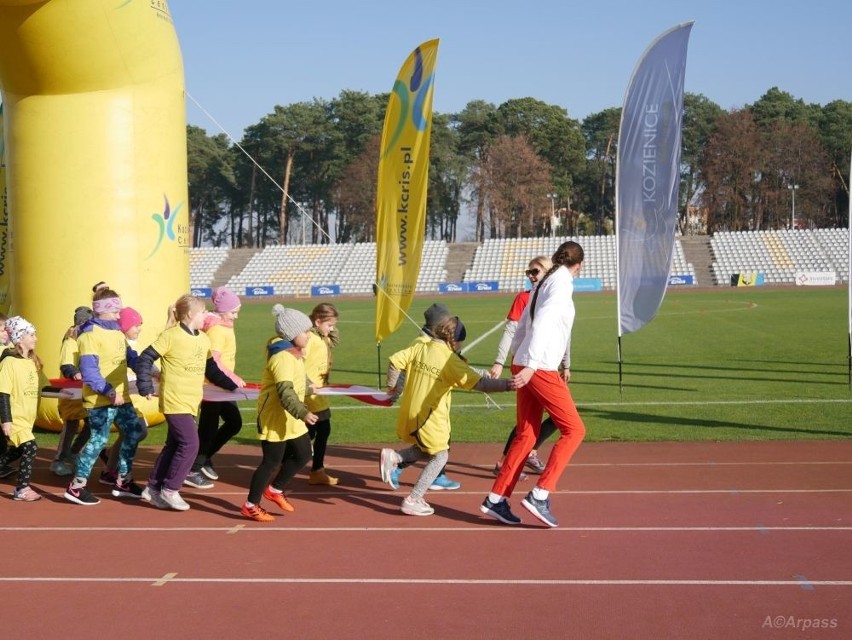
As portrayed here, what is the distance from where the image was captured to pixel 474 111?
90.9 metres

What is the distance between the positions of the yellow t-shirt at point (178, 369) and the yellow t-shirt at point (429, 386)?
1.54 m

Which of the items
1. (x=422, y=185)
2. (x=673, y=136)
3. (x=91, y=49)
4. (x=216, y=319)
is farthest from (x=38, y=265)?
(x=673, y=136)

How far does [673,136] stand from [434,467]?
662 centimetres

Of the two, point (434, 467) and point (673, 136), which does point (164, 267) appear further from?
point (673, 136)

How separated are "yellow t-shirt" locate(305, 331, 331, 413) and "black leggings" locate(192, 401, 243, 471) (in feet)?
3.13

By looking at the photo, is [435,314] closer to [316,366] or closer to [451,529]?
[316,366]

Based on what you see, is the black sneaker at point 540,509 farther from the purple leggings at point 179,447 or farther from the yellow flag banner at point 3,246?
the yellow flag banner at point 3,246

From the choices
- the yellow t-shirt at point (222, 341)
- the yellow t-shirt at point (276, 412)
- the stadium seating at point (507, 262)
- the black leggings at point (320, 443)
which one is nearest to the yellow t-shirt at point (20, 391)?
the yellow t-shirt at point (222, 341)

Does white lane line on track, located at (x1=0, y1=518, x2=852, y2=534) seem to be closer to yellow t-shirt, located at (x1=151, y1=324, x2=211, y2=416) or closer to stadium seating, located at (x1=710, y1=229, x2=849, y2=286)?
yellow t-shirt, located at (x1=151, y1=324, x2=211, y2=416)

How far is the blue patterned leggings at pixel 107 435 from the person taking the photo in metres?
7.64

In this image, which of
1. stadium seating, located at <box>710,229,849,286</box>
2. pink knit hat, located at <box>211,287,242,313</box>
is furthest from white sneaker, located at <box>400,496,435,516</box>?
stadium seating, located at <box>710,229,849,286</box>

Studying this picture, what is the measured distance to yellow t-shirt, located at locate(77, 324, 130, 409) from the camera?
7.64m

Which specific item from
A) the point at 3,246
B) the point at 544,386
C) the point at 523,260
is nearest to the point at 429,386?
the point at 544,386
